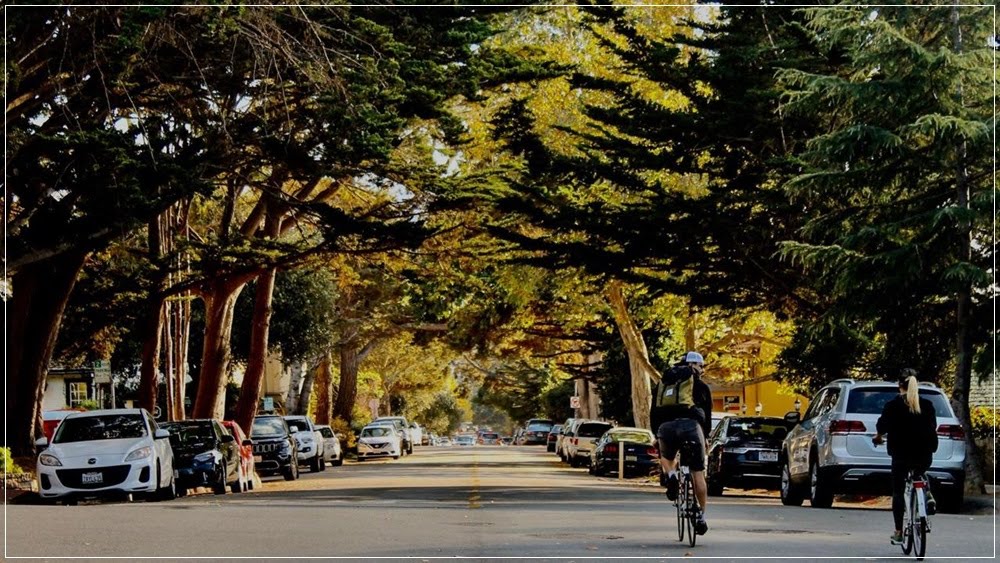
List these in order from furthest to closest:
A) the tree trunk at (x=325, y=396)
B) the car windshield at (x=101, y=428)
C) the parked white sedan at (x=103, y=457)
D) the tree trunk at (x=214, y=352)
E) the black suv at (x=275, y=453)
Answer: the tree trunk at (x=325, y=396) < the black suv at (x=275, y=453) < the tree trunk at (x=214, y=352) < the car windshield at (x=101, y=428) < the parked white sedan at (x=103, y=457)

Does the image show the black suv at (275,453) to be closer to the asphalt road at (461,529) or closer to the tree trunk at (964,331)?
the asphalt road at (461,529)

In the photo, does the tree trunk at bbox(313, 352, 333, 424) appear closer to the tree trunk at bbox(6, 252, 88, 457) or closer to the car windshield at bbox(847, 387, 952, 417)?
the tree trunk at bbox(6, 252, 88, 457)

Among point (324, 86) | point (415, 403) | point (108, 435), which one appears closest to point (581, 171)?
point (324, 86)

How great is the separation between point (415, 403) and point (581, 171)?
104 meters

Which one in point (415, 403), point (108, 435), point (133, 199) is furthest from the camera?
point (415, 403)

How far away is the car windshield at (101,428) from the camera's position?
84.5ft

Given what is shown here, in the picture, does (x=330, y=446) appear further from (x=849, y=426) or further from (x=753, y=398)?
(x=849, y=426)

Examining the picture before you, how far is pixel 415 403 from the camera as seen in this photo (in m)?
131

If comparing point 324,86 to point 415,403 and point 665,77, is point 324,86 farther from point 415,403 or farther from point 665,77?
point 415,403

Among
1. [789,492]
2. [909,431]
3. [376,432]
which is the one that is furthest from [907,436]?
[376,432]

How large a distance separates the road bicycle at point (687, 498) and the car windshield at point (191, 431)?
16.8 m

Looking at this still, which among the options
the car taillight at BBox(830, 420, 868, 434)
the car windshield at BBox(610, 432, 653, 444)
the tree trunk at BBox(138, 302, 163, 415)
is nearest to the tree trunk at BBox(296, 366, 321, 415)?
the car windshield at BBox(610, 432, 653, 444)

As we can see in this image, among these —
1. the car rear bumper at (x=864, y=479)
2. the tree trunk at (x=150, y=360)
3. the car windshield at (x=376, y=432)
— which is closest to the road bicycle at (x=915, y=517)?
the car rear bumper at (x=864, y=479)

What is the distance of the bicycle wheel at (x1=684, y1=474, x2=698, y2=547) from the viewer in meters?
14.2
